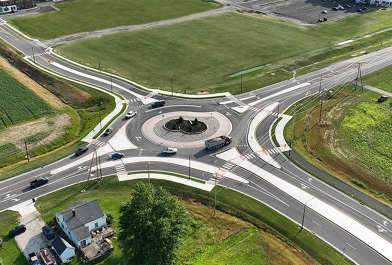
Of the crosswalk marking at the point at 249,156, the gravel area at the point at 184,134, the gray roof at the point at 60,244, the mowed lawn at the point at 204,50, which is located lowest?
the crosswalk marking at the point at 249,156

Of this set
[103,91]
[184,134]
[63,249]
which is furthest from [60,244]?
[103,91]

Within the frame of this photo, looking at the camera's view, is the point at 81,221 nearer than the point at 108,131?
Yes

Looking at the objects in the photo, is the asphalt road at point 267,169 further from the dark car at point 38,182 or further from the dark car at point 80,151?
the dark car at point 80,151

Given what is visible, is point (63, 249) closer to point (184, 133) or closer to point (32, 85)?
point (184, 133)

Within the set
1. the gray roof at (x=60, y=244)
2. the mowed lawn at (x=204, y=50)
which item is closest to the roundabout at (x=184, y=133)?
the mowed lawn at (x=204, y=50)

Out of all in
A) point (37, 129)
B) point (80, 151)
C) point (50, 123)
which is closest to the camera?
point (80, 151)

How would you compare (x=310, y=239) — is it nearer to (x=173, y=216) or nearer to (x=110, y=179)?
(x=173, y=216)

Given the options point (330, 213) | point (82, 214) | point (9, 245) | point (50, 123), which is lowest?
point (330, 213)
